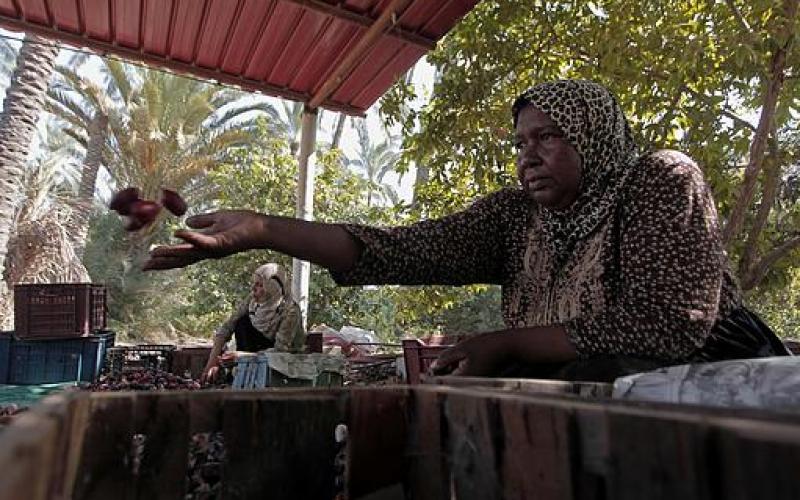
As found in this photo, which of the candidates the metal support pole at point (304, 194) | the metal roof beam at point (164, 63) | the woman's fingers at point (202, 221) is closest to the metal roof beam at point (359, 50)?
the metal roof beam at point (164, 63)

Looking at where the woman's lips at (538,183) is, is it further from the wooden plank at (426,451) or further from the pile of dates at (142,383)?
the pile of dates at (142,383)

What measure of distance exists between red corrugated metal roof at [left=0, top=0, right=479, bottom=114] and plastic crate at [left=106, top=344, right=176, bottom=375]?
11.2 ft

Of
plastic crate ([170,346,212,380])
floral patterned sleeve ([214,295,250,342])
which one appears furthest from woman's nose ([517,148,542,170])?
plastic crate ([170,346,212,380])

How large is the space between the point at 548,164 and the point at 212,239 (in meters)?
0.98

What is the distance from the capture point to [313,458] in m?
1.00

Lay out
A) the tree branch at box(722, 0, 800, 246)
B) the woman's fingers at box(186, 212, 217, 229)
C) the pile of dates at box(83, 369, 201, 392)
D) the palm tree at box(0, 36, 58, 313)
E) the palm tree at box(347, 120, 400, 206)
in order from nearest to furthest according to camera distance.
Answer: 1. the woman's fingers at box(186, 212, 217, 229)
2. the tree branch at box(722, 0, 800, 246)
3. the pile of dates at box(83, 369, 201, 392)
4. the palm tree at box(0, 36, 58, 313)
5. the palm tree at box(347, 120, 400, 206)

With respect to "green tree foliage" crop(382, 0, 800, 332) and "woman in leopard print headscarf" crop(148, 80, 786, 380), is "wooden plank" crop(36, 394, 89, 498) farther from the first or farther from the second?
"green tree foliage" crop(382, 0, 800, 332)

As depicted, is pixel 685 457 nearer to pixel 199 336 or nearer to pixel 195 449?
pixel 195 449

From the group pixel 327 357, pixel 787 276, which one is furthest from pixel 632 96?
pixel 327 357

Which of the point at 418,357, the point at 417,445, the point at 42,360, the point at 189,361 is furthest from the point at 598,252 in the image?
the point at 42,360

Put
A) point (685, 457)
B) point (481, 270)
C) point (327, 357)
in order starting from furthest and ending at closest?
point (327, 357)
point (481, 270)
point (685, 457)

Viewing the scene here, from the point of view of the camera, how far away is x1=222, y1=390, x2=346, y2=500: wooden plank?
Result: 3.13 ft

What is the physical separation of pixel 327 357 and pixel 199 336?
17.2m

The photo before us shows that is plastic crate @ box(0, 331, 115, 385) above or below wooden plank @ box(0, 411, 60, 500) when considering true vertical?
below
